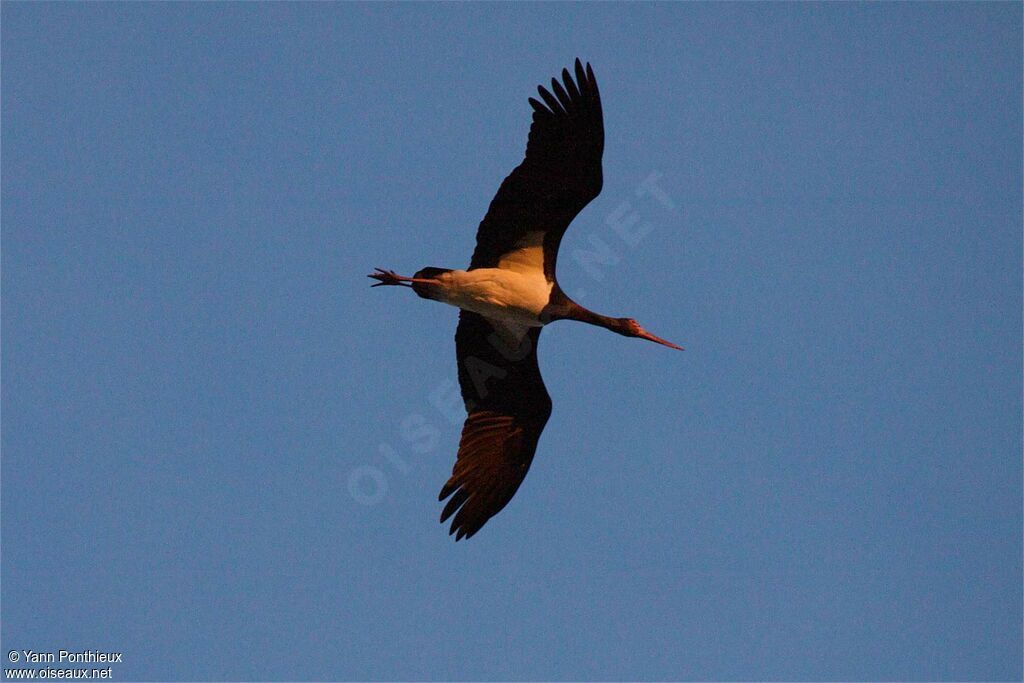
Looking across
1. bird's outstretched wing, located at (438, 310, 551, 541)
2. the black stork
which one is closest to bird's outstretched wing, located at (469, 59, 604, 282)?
the black stork

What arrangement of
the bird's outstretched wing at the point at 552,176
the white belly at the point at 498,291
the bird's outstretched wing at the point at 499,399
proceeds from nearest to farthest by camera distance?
the bird's outstretched wing at the point at 552,176 < the white belly at the point at 498,291 < the bird's outstretched wing at the point at 499,399

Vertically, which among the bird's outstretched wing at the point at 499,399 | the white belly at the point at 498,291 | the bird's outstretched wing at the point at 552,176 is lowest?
the bird's outstretched wing at the point at 499,399

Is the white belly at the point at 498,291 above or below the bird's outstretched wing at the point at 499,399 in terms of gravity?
above

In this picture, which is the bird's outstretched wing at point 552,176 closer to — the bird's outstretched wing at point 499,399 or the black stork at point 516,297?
the black stork at point 516,297

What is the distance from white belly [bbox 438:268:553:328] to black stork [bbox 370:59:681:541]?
11 millimetres

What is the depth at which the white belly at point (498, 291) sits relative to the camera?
1412cm

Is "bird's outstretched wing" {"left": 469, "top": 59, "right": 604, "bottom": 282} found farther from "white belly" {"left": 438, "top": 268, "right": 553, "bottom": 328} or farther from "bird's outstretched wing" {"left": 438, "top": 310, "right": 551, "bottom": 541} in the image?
"bird's outstretched wing" {"left": 438, "top": 310, "right": 551, "bottom": 541}

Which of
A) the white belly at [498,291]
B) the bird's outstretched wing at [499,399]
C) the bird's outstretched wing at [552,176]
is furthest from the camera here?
the bird's outstretched wing at [499,399]

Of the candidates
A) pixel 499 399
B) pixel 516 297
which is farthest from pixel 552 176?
pixel 499 399

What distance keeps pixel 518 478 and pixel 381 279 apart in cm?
276

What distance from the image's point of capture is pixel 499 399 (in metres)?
15.1

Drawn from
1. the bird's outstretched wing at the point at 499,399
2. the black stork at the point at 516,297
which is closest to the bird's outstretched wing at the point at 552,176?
the black stork at the point at 516,297

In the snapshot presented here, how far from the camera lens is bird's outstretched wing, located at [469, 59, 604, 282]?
13.3 meters

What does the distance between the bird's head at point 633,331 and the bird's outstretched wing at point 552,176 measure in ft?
3.96
